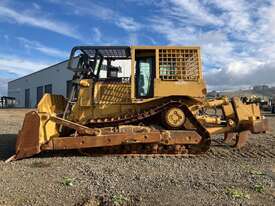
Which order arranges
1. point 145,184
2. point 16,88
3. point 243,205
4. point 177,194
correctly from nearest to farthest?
point 243,205 → point 177,194 → point 145,184 → point 16,88

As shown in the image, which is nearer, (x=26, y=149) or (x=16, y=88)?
(x=26, y=149)

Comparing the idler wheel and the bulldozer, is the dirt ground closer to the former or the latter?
the bulldozer

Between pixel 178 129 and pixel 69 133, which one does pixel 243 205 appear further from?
pixel 69 133

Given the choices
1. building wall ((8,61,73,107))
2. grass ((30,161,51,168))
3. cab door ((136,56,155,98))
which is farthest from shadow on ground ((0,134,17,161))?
building wall ((8,61,73,107))

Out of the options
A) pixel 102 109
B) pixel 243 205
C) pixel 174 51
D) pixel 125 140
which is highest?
pixel 174 51

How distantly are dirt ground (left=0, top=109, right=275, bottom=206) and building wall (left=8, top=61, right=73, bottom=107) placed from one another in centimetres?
2943

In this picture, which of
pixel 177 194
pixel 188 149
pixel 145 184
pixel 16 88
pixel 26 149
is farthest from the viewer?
pixel 16 88

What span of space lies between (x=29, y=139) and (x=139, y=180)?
3.34 metres

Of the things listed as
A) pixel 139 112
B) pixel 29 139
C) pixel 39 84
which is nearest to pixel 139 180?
pixel 139 112

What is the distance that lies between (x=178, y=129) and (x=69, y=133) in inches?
110

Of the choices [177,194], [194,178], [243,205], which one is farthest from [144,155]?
[243,205]

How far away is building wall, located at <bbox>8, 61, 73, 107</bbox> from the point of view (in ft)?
161

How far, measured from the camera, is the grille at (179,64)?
10.0 meters

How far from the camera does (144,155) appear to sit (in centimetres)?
971
